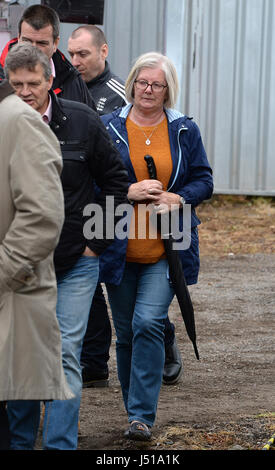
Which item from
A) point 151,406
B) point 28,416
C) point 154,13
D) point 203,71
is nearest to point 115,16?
point 154,13

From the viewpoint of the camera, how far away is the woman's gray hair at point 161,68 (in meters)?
4.77

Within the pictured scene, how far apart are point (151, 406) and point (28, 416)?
982mm

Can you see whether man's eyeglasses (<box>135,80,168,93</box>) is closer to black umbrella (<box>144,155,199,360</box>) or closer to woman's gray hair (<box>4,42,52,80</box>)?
black umbrella (<box>144,155,199,360</box>)

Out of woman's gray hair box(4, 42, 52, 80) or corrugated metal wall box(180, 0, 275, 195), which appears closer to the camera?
woman's gray hair box(4, 42, 52, 80)

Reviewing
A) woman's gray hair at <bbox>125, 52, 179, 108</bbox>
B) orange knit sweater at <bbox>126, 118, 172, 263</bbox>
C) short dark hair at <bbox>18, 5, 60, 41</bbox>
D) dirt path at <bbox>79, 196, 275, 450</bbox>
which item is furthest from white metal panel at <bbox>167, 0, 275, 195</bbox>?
orange knit sweater at <bbox>126, 118, 172, 263</bbox>

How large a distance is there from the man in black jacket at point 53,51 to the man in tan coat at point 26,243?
5.70 feet

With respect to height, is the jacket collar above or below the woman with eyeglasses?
above

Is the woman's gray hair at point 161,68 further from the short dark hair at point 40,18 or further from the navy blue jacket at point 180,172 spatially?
the short dark hair at point 40,18

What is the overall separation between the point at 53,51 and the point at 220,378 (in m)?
2.36

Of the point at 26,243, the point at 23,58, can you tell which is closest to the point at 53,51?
the point at 23,58

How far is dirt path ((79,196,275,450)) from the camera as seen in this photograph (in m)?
4.82

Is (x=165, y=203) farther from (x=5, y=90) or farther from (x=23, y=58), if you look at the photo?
(x=5, y=90)

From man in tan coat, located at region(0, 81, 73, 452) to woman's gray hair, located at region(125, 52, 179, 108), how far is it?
1394mm

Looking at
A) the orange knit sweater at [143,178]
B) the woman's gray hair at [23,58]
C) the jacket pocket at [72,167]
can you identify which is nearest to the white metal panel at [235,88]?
the orange knit sweater at [143,178]
